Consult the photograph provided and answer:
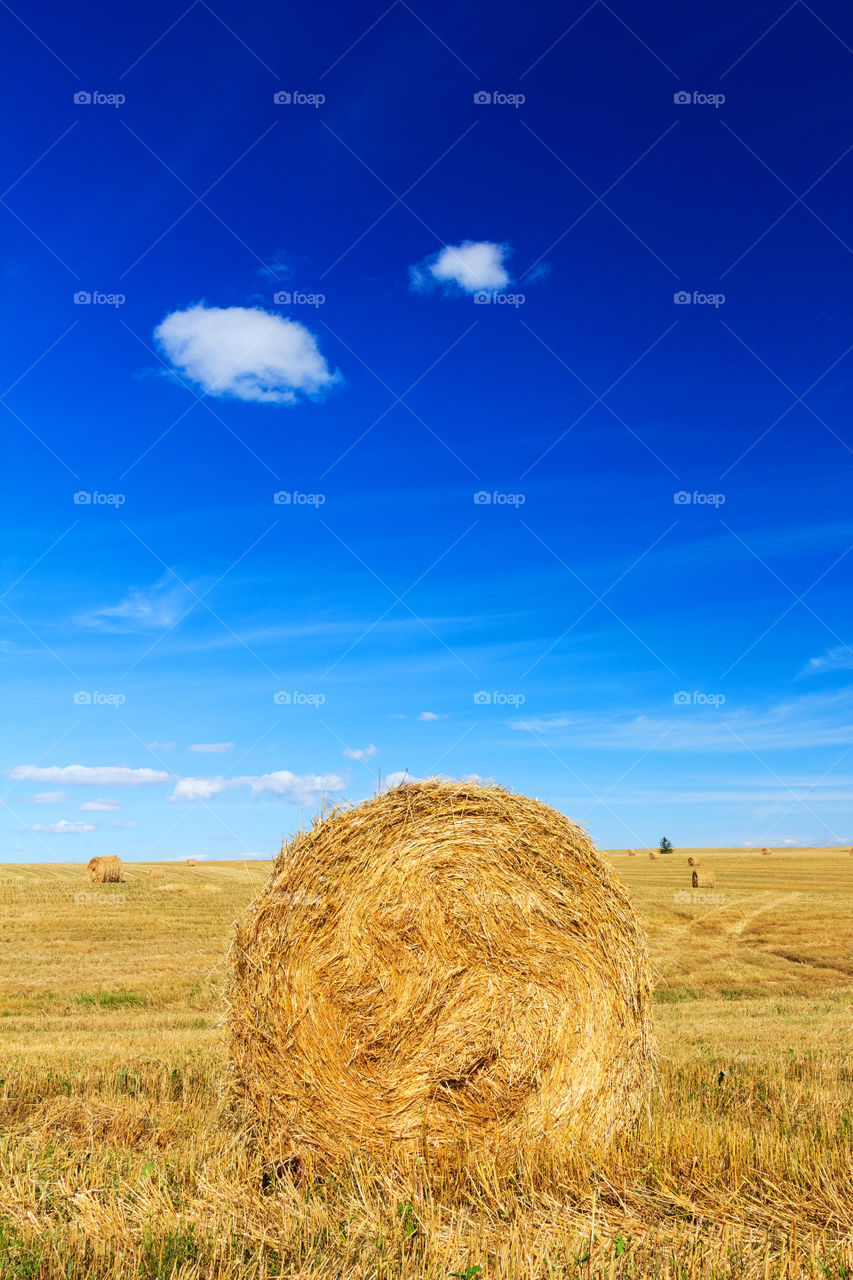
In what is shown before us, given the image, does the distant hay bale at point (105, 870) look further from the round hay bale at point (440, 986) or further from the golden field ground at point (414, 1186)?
the round hay bale at point (440, 986)

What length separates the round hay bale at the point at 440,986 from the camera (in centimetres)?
643

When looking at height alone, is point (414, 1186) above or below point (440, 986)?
below

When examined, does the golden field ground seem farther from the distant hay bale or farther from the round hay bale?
the distant hay bale

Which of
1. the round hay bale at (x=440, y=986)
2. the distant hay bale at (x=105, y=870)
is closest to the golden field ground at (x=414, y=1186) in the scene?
the round hay bale at (x=440, y=986)

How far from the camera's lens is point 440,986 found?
A: 6.57 meters

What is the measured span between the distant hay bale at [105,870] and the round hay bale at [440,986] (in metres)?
32.3

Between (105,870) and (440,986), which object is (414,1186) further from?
(105,870)

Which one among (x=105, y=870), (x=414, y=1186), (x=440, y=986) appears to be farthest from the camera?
(x=105, y=870)

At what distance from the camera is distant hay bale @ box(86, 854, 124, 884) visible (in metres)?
36.4

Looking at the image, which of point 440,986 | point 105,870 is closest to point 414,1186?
point 440,986

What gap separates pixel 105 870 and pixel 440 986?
3323 cm

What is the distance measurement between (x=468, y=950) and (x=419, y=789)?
1185 mm

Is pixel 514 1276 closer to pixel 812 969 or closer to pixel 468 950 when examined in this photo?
pixel 468 950

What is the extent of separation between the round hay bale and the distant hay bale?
32.3 m
